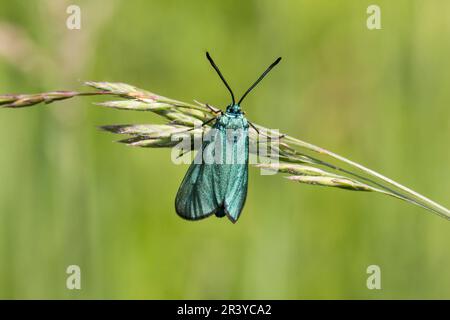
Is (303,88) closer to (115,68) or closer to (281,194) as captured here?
(281,194)

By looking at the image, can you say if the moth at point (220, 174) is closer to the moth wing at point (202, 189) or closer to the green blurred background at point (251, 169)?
the moth wing at point (202, 189)

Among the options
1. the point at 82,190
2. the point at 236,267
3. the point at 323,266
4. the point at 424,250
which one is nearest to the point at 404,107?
the point at 424,250

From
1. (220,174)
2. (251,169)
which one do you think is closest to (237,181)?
(220,174)

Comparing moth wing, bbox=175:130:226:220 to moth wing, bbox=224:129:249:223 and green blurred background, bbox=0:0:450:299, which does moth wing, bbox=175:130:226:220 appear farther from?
green blurred background, bbox=0:0:450:299

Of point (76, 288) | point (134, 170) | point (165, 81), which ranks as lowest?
point (76, 288)

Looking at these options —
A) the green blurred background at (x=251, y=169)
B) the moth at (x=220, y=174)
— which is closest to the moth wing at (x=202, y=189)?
the moth at (x=220, y=174)

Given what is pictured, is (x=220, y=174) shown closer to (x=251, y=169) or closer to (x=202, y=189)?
(x=202, y=189)
